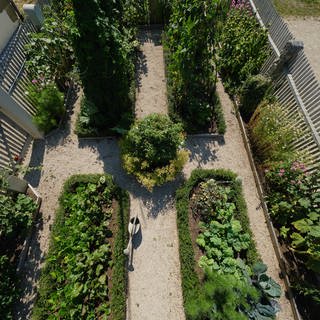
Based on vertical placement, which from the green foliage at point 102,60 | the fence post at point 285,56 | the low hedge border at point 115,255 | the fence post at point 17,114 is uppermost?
the fence post at point 285,56

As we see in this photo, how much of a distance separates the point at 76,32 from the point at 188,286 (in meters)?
5.76

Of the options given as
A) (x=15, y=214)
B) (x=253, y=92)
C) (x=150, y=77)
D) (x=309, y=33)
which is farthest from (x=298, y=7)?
(x=15, y=214)

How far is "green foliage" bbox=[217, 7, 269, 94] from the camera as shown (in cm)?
710

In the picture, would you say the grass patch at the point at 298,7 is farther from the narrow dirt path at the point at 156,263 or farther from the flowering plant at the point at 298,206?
the narrow dirt path at the point at 156,263

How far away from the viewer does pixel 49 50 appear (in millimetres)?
7082

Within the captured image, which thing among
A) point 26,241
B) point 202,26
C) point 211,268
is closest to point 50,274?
point 26,241

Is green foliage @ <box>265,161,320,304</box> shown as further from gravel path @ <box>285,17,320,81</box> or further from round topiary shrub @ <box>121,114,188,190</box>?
gravel path @ <box>285,17,320,81</box>

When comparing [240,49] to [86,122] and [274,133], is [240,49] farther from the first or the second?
[86,122]

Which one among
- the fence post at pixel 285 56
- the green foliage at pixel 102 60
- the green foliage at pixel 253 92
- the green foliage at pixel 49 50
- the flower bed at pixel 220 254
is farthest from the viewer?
the green foliage at pixel 49 50

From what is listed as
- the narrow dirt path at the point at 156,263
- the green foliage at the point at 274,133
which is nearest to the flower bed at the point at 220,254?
the narrow dirt path at the point at 156,263

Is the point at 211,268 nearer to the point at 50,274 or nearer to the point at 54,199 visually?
the point at 50,274

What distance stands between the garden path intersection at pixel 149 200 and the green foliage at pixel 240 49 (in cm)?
55

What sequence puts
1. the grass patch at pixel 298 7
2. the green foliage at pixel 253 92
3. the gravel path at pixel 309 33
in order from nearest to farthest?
1. the green foliage at pixel 253 92
2. the gravel path at pixel 309 33
3. the grass patch at pixel 298 7

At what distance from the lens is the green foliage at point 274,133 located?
5.60m
